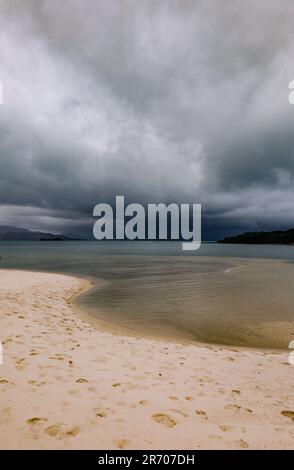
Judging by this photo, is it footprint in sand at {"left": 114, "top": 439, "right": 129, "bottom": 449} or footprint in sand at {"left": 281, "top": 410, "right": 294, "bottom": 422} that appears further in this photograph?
footprint in sand at {"left": 281, "top": 410, "right": 294, "bottom": 422}

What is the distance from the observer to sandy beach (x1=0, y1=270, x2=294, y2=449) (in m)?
3.80

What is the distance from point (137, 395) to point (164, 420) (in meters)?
0.95

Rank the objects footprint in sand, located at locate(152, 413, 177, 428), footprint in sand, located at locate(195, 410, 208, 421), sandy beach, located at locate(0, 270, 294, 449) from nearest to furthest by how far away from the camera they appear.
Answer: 1. sandy beach, located at locate(0, 270, 294, 449)
2. footprint in sand, located at locate(152, 413, 177, 428)
3. footprint in sand, located at locate(195, 410, 208, 421)

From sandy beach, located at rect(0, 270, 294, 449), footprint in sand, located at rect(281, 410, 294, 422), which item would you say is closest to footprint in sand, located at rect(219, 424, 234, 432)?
sandy beach, located at rect(0, 270, 294, 449)

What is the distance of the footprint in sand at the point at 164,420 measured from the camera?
4.13 meters

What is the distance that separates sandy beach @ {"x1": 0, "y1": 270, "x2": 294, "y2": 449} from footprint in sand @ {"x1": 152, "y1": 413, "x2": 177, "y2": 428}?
20 mm

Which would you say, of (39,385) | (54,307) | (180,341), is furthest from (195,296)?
(39,385)

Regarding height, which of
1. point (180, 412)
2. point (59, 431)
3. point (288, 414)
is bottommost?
point (288, 414)

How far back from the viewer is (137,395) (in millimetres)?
5020

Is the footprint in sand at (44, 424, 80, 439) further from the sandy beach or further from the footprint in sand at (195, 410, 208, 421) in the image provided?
the footprint in sand at (195, 410, 208, 421)

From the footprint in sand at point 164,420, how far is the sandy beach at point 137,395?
20 mm

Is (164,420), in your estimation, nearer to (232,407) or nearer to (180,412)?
(180,412)

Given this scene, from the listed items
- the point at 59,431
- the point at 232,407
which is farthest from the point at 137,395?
the point at 232,407
